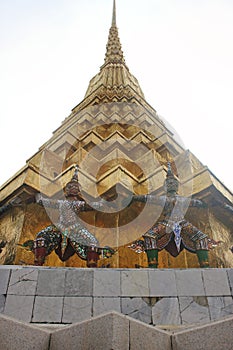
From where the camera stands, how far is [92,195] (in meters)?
10.7

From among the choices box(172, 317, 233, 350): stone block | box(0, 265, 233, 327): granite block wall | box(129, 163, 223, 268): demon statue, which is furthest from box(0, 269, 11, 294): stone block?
box(172, 317, 233, 350): stone block

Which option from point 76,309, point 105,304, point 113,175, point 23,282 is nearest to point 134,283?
point 105,304

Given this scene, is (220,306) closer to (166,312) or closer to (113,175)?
(166,312)

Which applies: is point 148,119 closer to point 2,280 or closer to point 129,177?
point 129,177

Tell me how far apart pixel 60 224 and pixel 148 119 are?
1104 cm

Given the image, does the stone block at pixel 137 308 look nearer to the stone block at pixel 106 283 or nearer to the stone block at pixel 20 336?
the stone block at pixel 106 283

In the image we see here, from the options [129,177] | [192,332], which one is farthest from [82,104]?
[192,332]

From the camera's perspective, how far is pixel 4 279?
21.1 ft

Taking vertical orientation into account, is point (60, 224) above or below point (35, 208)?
below

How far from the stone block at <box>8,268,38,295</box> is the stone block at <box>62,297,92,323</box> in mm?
680

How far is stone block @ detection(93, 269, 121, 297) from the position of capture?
6336 mm

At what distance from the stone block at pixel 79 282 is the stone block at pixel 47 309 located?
25 cm

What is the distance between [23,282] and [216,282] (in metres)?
3.53

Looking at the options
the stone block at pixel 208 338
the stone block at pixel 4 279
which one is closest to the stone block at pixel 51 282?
the stone block at pixel 4 279
